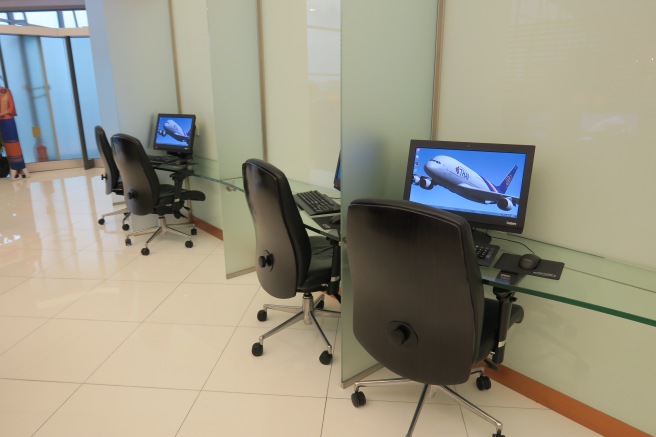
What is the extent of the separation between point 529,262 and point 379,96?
1085mm

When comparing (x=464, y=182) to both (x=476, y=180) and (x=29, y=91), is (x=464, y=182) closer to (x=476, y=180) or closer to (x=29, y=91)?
(x=476, y=180)

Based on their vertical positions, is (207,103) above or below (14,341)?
above

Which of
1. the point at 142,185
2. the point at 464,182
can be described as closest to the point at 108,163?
the point at 142,185

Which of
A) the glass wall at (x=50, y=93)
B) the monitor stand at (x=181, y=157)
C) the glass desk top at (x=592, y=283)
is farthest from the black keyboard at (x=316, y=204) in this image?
the glass wall at (x=50, y=93)

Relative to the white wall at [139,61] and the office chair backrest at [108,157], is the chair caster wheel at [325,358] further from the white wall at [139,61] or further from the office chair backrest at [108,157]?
the white wall at [139,61]

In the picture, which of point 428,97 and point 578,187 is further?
point 428,97

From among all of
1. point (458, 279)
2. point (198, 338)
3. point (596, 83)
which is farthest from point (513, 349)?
point (198, 338)

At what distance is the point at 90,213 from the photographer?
5.94 meters

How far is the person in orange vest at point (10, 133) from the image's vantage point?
25.8 feet

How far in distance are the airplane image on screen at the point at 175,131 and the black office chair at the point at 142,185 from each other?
62 centimetres

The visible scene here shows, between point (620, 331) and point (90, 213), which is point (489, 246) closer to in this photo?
point (620, 331)

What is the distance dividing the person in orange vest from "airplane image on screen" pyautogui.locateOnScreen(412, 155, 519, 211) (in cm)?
866

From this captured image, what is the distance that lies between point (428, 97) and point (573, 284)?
51.5 inches

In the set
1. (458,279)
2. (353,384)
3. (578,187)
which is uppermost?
(578,187)
